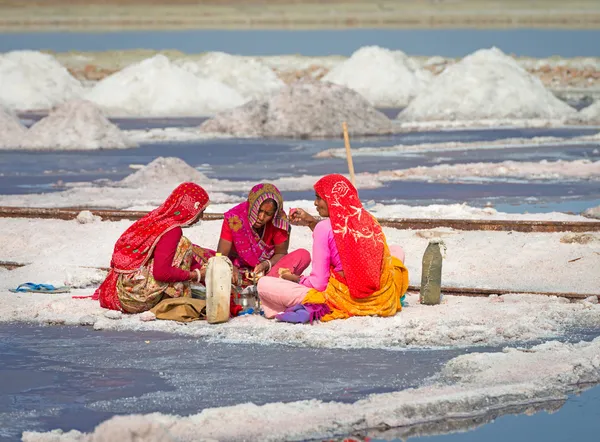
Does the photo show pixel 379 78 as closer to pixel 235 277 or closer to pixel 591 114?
pixel 591 114

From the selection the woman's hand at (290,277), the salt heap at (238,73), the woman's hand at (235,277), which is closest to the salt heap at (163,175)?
the woman's hand at (235,277)

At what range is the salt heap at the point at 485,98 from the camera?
27609 mm

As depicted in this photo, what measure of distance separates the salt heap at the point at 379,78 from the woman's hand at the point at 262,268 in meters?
31.2

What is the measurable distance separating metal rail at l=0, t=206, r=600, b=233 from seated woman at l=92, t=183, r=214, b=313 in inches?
114

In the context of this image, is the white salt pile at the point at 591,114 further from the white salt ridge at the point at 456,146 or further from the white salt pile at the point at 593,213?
the white salt pile at the point at 593,213

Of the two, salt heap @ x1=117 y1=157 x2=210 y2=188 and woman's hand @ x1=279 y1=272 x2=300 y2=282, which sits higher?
salt heap @ x1=117 y1=157 x2=210 y2=188

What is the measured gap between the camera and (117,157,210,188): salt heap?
1362 cm

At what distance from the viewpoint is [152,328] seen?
6.33 m

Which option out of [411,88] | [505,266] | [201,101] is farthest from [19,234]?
[411,88]

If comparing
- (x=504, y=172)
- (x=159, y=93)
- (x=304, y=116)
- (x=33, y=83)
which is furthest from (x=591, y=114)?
(x=33, y=83)

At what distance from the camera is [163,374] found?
17.7 feet

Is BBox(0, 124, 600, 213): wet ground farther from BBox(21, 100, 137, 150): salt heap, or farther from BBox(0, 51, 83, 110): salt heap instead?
BBox(0, 51, 83, 110): salt heap

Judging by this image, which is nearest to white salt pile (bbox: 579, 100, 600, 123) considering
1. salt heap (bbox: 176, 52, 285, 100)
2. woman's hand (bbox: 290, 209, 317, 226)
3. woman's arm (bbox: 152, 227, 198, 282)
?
salt heap (bbox: 176, 52, 285, 100)

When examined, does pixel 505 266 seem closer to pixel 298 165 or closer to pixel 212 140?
pixel 298 165
